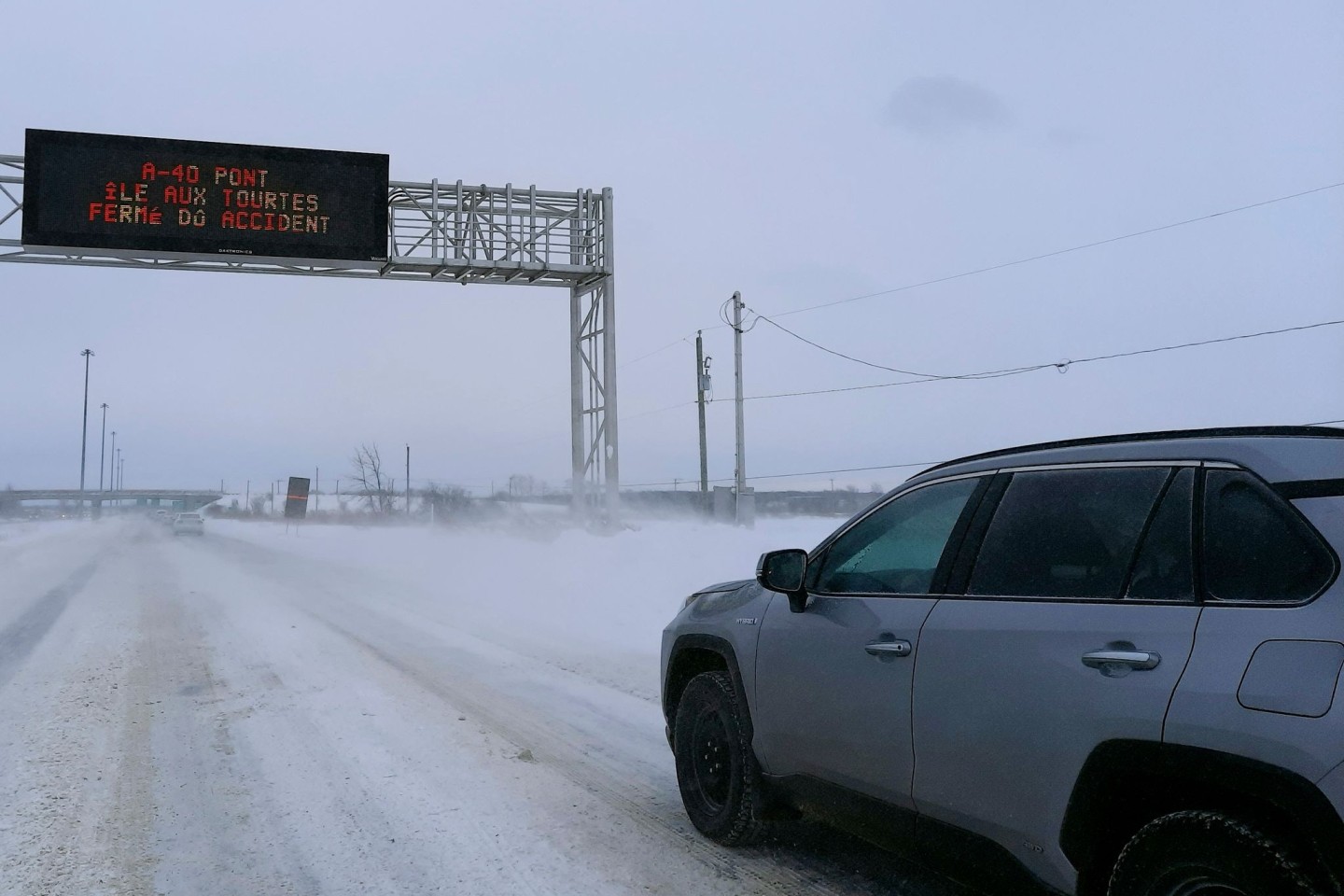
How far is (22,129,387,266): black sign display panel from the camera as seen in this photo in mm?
18422

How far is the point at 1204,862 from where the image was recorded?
2533 mm

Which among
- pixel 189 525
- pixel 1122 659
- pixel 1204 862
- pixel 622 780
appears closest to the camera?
pixel 1204 862

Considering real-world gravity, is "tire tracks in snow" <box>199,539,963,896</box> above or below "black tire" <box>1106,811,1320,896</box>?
below

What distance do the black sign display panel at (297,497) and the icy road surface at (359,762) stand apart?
25.8 meters

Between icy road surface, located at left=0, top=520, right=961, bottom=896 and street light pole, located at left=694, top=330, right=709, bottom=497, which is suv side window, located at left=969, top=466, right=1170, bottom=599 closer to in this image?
icy road surface, located at left=0, top=520, right=961, bottom=896

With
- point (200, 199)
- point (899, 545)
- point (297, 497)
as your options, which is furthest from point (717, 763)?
point (297, 497)

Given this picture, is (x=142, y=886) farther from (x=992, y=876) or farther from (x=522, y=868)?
(x=992, y=876)

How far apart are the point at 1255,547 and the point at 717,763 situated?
2888 millimetres

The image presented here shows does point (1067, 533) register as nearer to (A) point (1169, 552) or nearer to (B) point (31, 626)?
(A) point (1169, 552)

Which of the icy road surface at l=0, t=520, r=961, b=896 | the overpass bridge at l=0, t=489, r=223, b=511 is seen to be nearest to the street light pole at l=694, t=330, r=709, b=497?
the icy road surface at l=0, t=520, r=961, b=896

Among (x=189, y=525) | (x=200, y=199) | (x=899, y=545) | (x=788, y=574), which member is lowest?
(x=189, y=525)

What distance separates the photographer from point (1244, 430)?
295 centimetres

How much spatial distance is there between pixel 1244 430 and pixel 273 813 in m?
4.92

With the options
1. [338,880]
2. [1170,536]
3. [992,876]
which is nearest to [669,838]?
[338,880]
